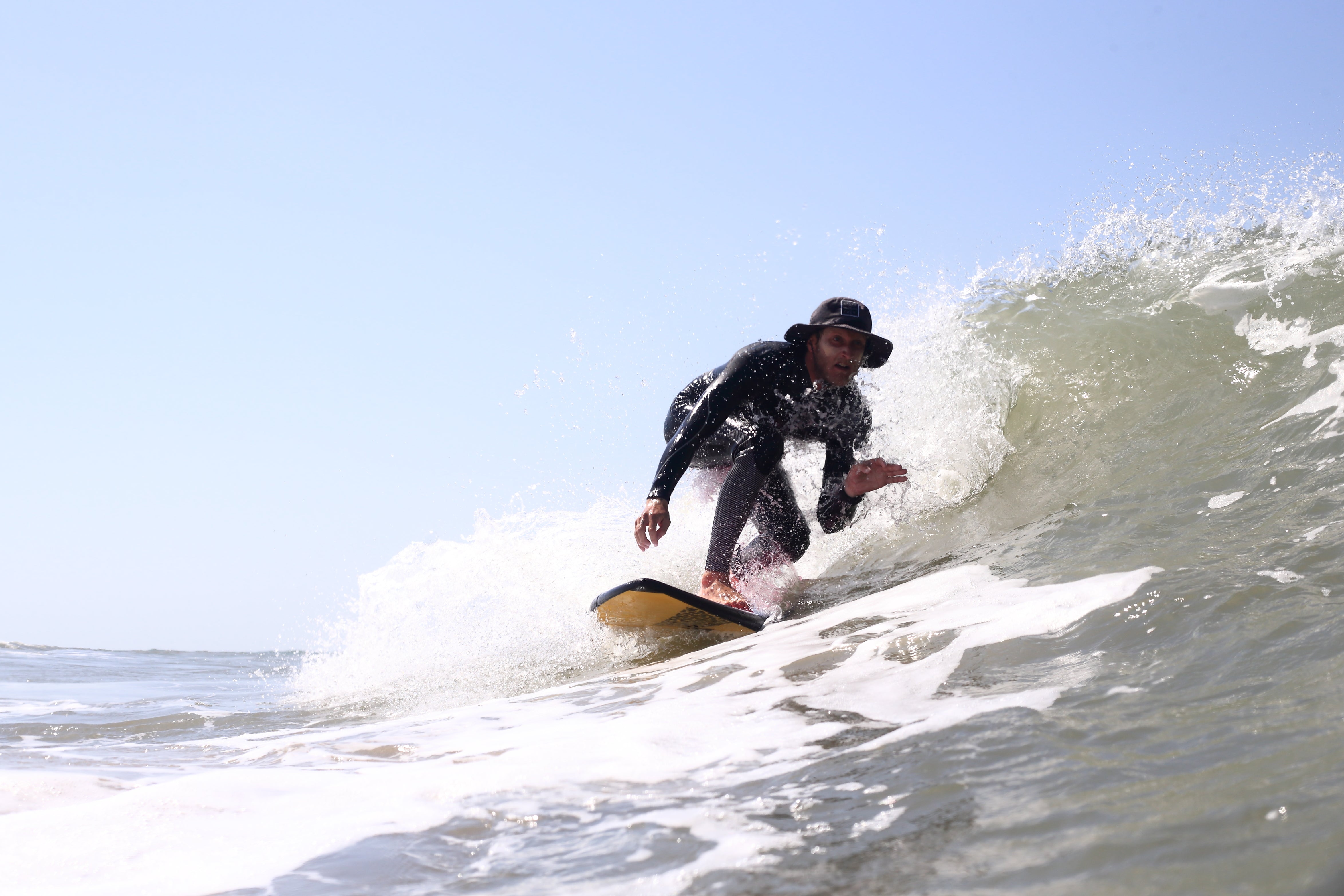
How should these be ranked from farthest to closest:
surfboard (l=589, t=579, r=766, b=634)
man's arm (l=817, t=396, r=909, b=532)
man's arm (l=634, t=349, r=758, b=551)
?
man's arm (l=817, t=396, r=909, b=532), man's arm (l=634, t=349, r=758, b=551), surfboard (l=589, t=579, r=766, b=634)

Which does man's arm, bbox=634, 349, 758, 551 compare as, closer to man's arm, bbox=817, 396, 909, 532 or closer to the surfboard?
the surfboard

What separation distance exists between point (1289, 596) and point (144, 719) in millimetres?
4898

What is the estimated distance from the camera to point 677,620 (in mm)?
4406

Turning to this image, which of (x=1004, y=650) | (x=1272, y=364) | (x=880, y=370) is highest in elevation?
(x=880, y=370)

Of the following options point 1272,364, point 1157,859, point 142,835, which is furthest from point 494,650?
point 1272,364

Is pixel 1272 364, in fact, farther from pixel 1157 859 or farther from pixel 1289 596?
pixel 1157 859

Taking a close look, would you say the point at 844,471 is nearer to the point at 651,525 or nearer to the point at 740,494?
the point at 740,494

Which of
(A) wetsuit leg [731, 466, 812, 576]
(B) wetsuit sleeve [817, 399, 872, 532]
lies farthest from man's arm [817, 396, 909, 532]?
(A) wetsuit leg [731, 466, 812, 576]

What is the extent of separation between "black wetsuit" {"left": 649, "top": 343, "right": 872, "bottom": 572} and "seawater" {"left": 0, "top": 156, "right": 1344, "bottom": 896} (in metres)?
0.43

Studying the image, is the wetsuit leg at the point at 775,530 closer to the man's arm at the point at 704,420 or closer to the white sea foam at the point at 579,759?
the man's arm at the point at 704,420

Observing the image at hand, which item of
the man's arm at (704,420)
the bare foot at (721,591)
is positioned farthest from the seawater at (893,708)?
the man's arm at (704,420)

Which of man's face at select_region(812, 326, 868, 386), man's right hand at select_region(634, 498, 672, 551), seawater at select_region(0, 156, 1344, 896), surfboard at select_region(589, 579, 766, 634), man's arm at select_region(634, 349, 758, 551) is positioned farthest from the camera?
man's face at select_region(812, 326, 868, 386)

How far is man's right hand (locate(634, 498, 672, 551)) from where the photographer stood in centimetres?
445

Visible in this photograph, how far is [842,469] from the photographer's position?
518cm
